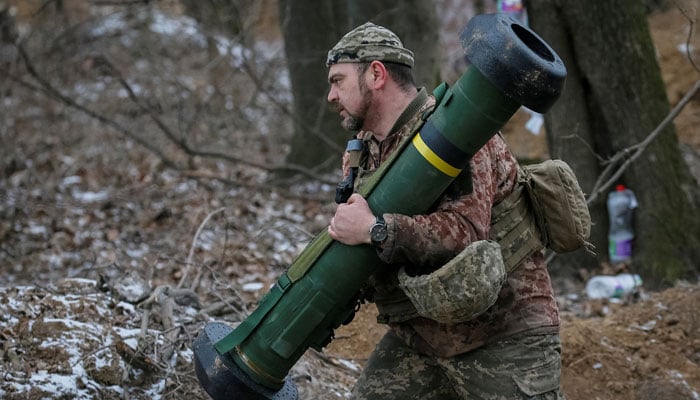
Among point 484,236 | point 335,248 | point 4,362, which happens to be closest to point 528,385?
point 484,236

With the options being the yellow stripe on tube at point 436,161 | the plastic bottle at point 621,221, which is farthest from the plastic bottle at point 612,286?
the yellow stripe on tube at point 436,161

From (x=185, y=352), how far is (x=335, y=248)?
191 cm

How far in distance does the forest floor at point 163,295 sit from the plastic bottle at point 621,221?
43 centimetres

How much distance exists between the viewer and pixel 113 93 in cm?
1510

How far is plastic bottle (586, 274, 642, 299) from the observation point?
6363 mm

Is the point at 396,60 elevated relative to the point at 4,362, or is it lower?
elevated

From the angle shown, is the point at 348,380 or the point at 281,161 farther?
the point at 281,161

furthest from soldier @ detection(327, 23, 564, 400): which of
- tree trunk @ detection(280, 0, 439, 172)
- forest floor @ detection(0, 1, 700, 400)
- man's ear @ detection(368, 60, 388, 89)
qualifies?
tree trunk @ detection(280, 0, 439, 172)

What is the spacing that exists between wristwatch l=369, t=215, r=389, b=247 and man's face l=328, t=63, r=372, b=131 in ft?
1.66

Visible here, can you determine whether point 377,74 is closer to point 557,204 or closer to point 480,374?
point 557,204

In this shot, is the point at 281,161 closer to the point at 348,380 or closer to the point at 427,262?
the point at 348,380

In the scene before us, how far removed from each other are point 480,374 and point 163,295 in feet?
7.95

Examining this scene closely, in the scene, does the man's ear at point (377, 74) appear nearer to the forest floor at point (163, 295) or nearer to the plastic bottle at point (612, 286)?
the forest floor at point (163, 295)

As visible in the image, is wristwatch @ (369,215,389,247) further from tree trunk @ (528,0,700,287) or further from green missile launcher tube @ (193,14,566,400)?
tree trunk @ (528,0,700,287)
